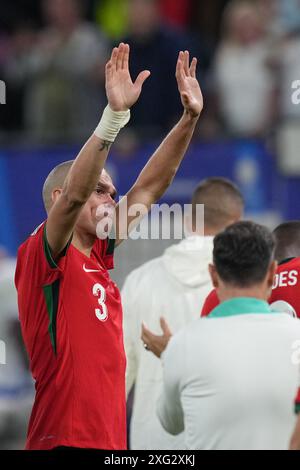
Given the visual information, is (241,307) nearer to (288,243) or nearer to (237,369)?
(237,369)

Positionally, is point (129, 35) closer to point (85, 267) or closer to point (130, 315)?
point (130, 315)

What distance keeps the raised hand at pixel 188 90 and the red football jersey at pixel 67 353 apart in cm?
90

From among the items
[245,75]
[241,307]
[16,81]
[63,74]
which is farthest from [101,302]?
[16,81]

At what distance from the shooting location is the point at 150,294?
6895 millimetres

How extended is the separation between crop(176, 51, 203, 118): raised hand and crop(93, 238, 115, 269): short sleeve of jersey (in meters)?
0.73

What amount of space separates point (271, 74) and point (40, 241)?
7.04m

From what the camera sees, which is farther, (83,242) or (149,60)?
(149,60)

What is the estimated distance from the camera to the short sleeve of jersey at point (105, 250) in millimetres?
5684

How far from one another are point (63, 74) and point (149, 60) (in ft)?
4.65

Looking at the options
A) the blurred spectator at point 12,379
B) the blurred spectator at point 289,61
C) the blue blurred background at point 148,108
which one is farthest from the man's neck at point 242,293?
the blurred spectator at point 289,61

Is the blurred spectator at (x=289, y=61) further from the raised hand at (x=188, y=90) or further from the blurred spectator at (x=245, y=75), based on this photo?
the raised hand at (x=188, y=90)

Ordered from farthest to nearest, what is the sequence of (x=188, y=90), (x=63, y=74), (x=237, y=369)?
(x=63, y=74) → (x=188, y=90) → (x=237, y=369)

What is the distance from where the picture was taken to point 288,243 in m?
5.80

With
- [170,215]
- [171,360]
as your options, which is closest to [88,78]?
[170,215]
